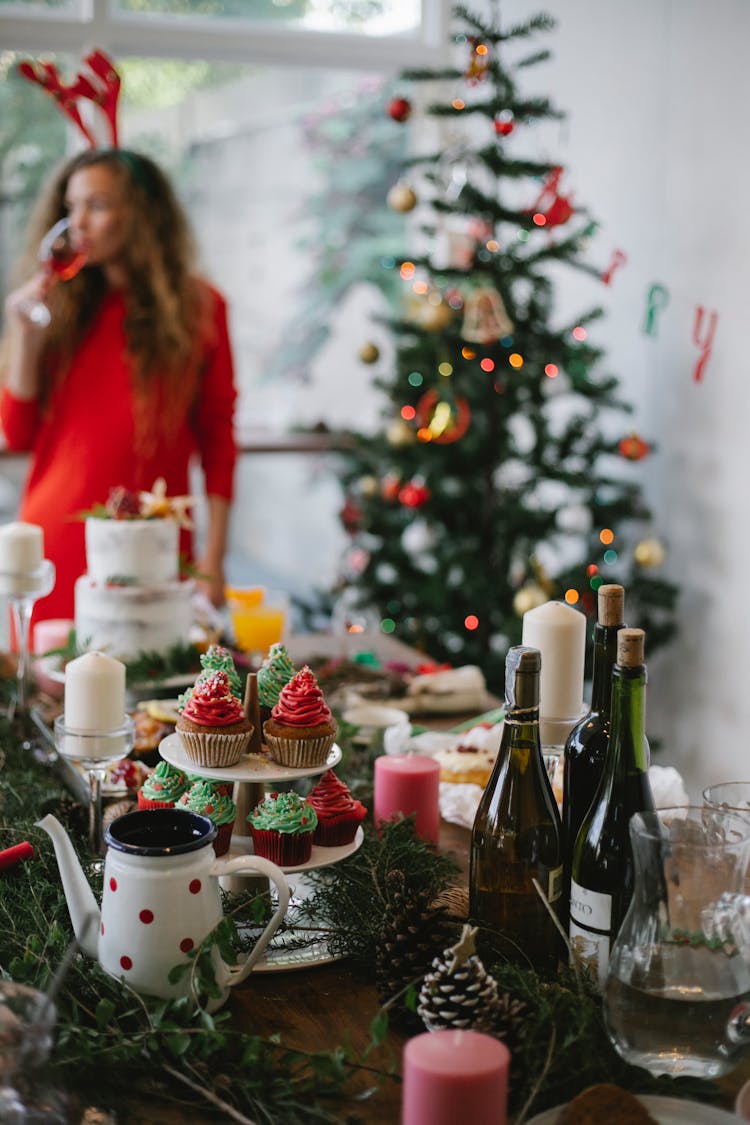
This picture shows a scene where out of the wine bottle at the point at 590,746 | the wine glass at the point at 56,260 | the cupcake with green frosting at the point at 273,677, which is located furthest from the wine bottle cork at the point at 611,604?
the wine glass at the point at 56,260

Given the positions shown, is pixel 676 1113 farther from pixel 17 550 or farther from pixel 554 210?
pixel 554 210

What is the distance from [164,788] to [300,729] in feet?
0.47

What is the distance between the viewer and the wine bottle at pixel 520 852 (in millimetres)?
1075

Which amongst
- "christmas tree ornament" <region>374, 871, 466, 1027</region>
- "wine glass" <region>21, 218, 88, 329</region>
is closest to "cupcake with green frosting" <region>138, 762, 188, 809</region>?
"christmas tree ornament" <region>374, 871, 466, 1027</region>

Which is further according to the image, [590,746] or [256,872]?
[590,746]

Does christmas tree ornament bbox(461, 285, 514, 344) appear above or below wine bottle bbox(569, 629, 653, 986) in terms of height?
above

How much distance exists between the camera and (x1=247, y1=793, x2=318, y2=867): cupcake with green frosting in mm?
1098

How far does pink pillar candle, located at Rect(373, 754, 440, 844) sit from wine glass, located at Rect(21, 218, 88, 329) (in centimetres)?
144

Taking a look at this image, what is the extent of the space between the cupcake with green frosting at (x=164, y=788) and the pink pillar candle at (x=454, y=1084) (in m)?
0.42

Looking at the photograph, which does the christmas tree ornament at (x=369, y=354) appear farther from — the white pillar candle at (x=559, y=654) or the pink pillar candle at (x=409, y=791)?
the white pillar candle at (x=559, y=654)

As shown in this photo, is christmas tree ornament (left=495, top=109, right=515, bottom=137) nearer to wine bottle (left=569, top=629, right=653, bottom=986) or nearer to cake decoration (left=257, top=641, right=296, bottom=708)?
cake decoration (left=257, top=641, right=296, bottom=708)

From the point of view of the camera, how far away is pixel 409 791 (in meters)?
1.34

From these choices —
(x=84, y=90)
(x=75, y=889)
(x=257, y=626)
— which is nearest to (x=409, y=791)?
(x=75, y=889)

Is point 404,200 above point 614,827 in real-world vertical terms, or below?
above
